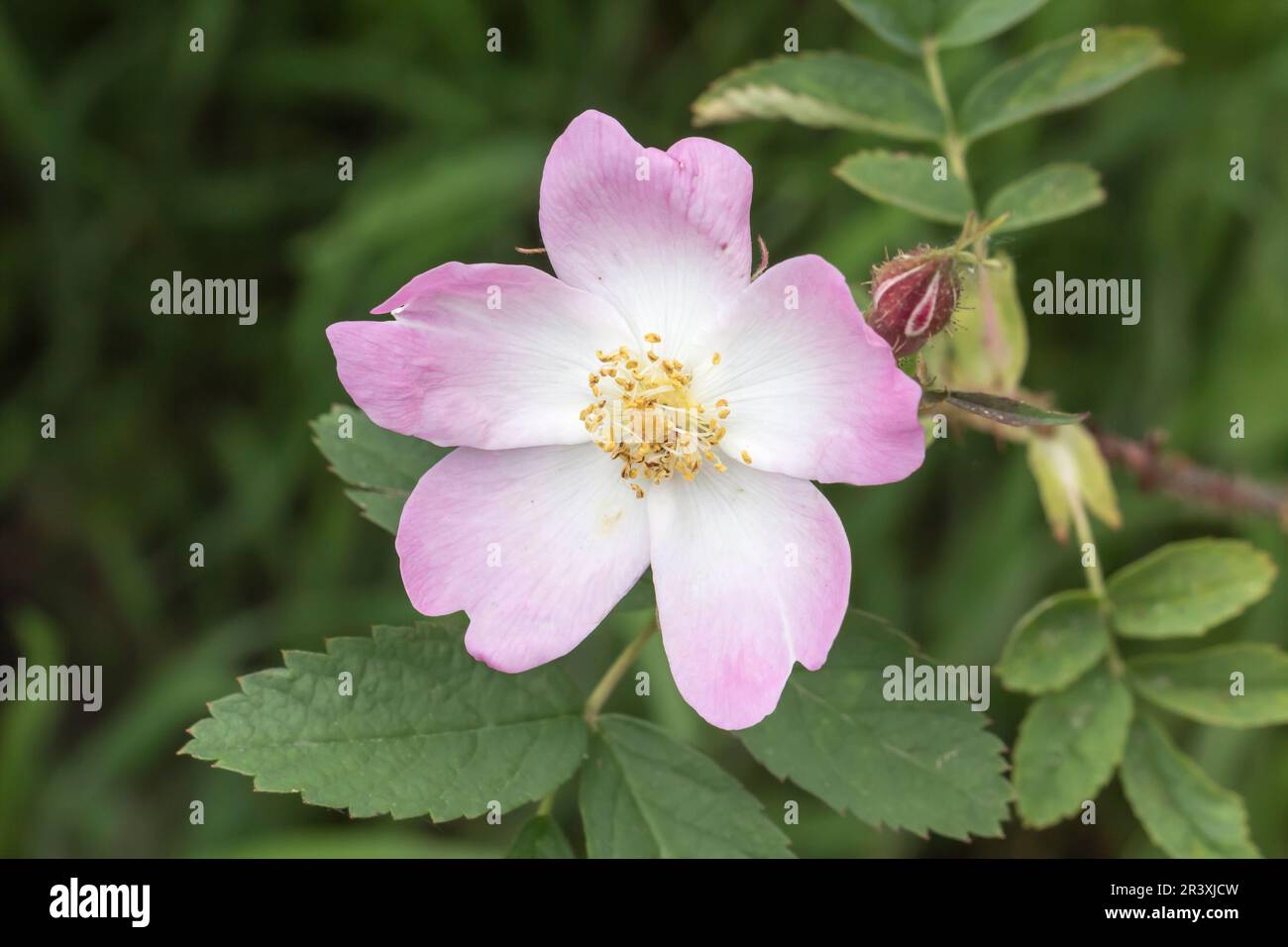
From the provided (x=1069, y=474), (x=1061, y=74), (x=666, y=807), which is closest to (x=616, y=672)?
(x=666, y=807)

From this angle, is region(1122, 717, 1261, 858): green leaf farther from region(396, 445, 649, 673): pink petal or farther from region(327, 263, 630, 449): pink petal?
region(327, 263, 630, 449): pink petal

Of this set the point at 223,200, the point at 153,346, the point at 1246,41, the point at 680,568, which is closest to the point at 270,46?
the point at 223,200

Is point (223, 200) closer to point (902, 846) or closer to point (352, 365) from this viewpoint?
point (352, 365)

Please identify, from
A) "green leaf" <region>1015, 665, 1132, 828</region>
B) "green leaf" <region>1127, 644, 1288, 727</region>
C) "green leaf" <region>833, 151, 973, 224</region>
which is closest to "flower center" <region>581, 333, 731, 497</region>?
"green leaf" <region>833, 151, 973, 224</region>

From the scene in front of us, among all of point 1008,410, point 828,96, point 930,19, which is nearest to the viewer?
point 1008,410

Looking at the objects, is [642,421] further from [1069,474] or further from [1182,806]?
[1182,806]

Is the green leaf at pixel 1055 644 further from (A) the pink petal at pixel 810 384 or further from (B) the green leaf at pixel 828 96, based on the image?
(B) the green leaf at pixel 828 96
